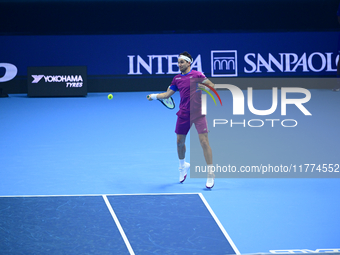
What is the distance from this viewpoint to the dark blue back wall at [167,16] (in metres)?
17.4

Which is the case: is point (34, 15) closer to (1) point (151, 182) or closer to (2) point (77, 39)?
(2) point (77, 39)

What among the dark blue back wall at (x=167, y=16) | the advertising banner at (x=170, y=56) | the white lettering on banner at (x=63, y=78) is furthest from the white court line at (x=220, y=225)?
the dark blue back wall at (x=167, y=16)

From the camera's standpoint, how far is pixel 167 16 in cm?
1786

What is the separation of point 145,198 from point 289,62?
12448 millimetres

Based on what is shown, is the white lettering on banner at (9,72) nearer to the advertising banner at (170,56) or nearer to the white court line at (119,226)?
the advertising banner at (170,56)

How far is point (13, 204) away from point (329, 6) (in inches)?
618

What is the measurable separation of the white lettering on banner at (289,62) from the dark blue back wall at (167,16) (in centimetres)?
99

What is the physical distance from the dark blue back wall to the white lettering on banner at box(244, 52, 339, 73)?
99cm

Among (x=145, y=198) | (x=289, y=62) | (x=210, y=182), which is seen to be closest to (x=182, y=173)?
(x=210, y=182)

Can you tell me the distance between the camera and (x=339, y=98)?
14.5 m

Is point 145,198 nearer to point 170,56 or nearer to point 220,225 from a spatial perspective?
point 220,225

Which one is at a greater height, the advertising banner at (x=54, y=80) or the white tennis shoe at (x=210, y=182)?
the advertising banner at (x=54, y=80)

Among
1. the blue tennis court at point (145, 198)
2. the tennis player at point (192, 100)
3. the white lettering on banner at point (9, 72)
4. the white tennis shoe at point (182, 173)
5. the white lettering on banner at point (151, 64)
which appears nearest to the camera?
the blue tennis court at point (145, 198)

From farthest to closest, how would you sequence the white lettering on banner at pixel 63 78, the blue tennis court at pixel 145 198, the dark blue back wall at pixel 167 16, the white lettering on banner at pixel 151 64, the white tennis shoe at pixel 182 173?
the dark blue back wall at pixel 167 16, the white lettering on banner at pixel 151 64, the white lettering on banner at pixel 63 78, the white tennis shoe at pixel 182 173, the blue tennis court at pixel 145 198
